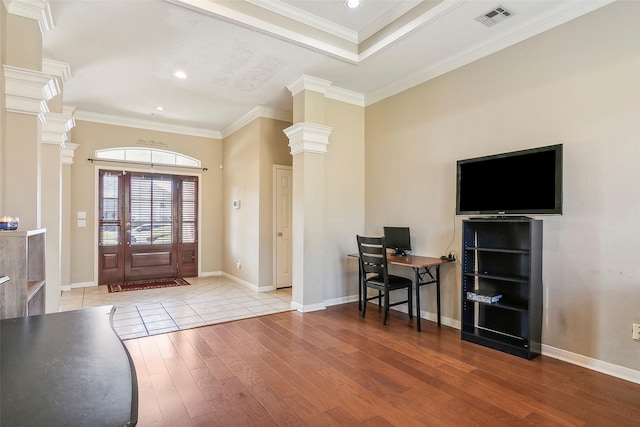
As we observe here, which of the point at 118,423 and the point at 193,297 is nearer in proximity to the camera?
the point at 118,423

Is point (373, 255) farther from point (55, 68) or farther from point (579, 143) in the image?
point (55, 68)

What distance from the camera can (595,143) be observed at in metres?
2.62

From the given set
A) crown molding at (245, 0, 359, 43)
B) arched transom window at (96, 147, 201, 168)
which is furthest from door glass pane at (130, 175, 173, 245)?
crown molding at (245, 0, 359, 43)

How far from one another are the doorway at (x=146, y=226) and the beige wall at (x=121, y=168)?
131 millimetres

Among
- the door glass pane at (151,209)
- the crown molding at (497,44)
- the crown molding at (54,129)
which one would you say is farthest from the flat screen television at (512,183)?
the door glass pane at (151,209)

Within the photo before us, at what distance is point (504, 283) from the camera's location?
10.5ft

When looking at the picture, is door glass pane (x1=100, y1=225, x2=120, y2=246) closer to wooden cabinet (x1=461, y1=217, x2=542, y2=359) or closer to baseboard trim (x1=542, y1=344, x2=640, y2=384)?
wooden cabinet (x1=461, y1=217, x2=542, y2=359)

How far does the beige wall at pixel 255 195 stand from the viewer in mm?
5473

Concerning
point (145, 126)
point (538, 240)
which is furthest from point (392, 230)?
point (145, 126)

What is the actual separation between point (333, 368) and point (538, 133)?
2680 millimetres

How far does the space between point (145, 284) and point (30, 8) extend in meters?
4.40

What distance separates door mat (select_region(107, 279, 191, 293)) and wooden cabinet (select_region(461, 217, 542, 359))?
4.73m

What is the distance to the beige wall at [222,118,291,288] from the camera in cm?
547

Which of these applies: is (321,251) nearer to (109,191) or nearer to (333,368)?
(333,368)
